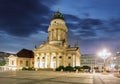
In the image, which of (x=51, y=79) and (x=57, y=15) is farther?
(x=57, y=15)

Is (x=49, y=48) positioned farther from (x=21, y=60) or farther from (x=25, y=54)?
(x=25, y=54)

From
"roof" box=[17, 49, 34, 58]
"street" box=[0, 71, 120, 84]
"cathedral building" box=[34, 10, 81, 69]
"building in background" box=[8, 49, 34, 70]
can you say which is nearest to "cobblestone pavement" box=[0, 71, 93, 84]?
"street" box=[0, 71, 120, 84]

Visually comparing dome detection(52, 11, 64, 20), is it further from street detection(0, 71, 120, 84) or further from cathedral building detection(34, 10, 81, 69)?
street detection(0, 71, 120, 84)

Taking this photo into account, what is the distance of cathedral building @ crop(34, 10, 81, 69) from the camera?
364 ft

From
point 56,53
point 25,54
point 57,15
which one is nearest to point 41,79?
point 56,53

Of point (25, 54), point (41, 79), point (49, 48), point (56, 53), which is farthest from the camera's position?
point (25, 54)

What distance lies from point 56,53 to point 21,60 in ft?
74.3

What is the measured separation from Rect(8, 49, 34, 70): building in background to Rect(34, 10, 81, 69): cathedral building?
9.12 metres

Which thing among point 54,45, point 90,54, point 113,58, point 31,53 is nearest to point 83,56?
point 90,54

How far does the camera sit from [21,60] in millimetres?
121562

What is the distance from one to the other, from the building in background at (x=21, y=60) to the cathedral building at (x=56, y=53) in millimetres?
9118

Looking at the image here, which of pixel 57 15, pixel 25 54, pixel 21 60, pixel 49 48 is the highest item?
pixel 57 15

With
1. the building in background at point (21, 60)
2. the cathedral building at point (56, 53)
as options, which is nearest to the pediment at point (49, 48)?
the cathedral building at point (56, 53)

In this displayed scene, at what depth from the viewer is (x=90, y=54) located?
195m
